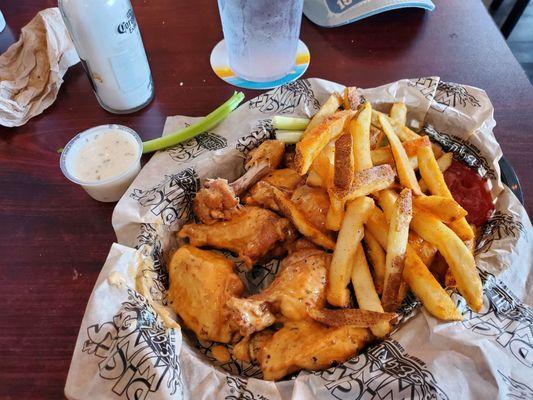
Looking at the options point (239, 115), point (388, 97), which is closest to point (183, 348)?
point (239, 115)

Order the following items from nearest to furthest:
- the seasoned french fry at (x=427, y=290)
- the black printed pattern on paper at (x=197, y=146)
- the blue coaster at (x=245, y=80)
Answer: the seasoned french fry at (x=427, y=290), the black printed pattern on paper at (x=197, y=146), the blue coaster at (x=245, y=80)

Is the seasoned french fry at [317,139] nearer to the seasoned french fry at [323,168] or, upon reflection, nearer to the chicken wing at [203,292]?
the seasoned french fry at [323,168]

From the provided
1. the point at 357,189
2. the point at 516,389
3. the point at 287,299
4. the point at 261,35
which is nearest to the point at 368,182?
the point at 357,189

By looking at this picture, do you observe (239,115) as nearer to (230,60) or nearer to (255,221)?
(230,60)

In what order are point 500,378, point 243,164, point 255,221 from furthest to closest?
point 243,164 < point 255,221 < point 500,378

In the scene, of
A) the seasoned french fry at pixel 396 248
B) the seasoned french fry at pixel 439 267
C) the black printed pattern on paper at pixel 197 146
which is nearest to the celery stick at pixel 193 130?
the black printed pattern on paper at pixel 197 146

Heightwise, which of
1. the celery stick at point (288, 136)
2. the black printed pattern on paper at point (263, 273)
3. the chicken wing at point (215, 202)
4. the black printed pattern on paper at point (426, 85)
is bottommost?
the black printed pattern on paper at point (263, 273)

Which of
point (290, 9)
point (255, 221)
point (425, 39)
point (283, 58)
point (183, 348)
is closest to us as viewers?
point (183, 348)
